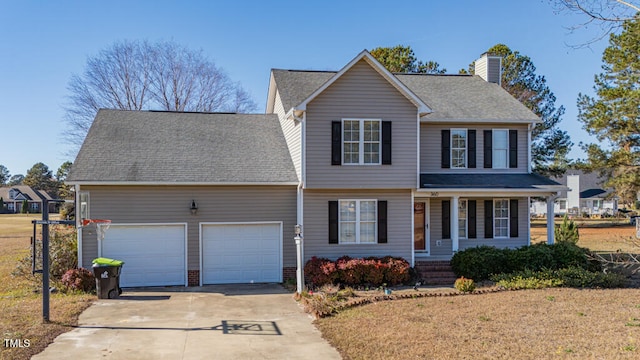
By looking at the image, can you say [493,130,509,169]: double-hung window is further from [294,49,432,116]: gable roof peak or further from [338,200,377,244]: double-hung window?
[338,200,377,244]: double-hung window

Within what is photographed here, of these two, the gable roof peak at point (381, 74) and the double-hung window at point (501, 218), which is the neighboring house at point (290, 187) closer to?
the gable roof peak at point (381, 74)

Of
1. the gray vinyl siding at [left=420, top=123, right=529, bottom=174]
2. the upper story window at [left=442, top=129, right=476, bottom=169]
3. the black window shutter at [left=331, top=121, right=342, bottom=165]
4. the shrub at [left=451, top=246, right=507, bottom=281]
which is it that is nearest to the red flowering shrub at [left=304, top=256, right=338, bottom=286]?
the black window shutter at [left=331, top=121, right=342, bottom=165]

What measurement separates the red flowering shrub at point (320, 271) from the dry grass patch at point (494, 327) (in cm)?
252

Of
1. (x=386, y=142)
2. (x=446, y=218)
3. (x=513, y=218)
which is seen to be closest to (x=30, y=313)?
(x=386, y=142)

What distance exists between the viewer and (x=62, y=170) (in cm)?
6153

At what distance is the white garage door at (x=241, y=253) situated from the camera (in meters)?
16.9

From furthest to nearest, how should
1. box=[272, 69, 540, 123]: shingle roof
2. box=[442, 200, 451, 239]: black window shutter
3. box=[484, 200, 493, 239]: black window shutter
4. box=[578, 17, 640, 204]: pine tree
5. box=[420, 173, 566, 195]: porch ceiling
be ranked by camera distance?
box=[578, 17, 640, 204]: pine tree < box=[484, 200, 493, 239]: black window shutter < box=[442, 200, 451, 239]: black window shutter < box=[272, 69, 540, 123]: shingle roof < box=[420, 173, 566, 195]: porch ceiling

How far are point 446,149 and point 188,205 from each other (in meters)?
9.55

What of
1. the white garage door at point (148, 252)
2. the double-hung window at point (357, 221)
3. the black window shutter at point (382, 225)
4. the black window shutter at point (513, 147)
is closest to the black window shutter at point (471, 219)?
the black window shutter at point (513, 147)

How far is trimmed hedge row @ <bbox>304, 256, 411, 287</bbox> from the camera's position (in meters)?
15.6

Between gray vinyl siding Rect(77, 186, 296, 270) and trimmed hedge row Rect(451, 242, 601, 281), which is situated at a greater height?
gray vinyl siding Rect(77, 186, 296, 270)

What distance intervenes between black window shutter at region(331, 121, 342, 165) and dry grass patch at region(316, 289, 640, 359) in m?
4.96

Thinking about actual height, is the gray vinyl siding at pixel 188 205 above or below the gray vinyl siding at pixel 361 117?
below

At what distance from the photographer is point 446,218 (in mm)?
19047
